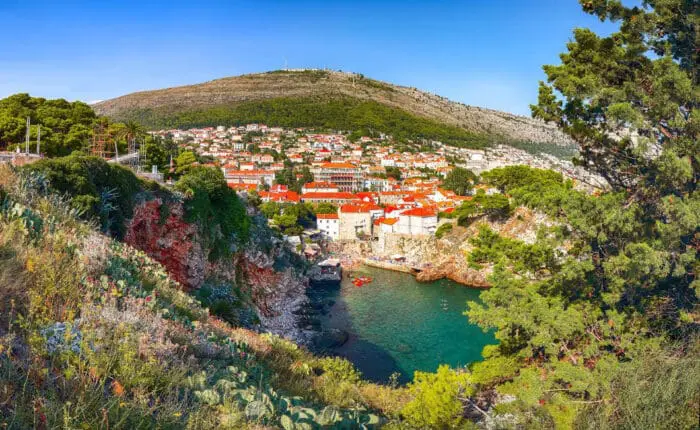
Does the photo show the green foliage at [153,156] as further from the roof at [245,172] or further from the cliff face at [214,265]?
the roof at [245,172]

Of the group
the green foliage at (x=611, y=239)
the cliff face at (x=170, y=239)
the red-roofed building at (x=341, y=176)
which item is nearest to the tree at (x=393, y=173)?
the red-roofed building at (x=341, y=176)

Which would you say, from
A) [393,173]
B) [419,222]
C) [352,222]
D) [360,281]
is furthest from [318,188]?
[360,281]

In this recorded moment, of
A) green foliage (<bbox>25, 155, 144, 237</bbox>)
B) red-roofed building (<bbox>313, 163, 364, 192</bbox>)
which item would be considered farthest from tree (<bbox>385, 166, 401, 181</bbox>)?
green foliage (<bbox>25, 155, 144, 237</bbox>)

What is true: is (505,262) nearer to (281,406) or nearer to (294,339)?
(281,406)

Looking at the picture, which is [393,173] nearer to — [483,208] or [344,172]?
[344,172]

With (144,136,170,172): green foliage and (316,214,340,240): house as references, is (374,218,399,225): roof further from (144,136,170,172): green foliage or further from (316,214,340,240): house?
(144,136,170,172): green foliage

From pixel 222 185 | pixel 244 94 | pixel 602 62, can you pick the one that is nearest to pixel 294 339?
pixel 222 185
